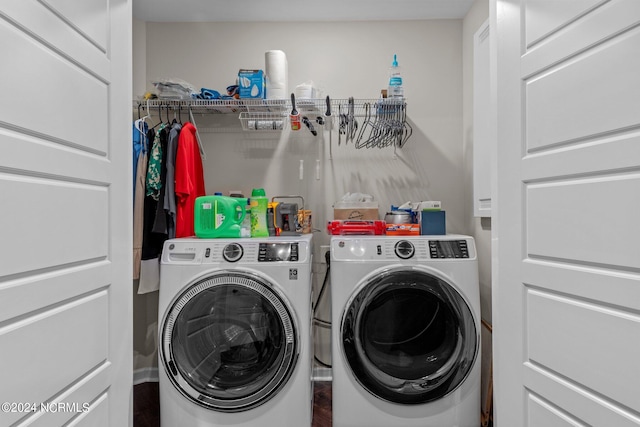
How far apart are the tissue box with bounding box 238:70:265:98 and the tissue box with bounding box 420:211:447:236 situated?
4.05ft

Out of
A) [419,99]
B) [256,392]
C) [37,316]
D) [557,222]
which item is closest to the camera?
[37,316]

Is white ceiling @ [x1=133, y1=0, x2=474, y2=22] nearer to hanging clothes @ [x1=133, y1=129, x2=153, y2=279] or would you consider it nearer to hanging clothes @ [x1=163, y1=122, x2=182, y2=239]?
hanging clothes @ [x1=163, y1=122, x2=182, y2=239]

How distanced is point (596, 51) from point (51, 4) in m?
1.31

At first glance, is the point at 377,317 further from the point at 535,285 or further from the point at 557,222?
the point at 557,222

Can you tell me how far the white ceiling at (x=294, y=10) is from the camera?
94.3 inches

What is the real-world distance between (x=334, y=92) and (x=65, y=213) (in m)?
2.03

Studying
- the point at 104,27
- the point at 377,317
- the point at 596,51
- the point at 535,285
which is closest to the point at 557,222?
the point at 535,285

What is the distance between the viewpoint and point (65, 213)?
92 centimetres

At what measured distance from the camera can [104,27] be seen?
3.60 feet

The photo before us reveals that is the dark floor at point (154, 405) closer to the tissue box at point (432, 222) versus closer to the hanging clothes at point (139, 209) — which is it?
the hanging clothes at point (139, 209)

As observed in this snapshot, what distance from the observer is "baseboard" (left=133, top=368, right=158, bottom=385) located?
2.52 metres

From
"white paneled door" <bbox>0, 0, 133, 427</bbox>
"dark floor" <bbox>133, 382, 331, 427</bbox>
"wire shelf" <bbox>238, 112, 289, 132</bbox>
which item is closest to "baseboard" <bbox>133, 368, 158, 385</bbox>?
"dark floor" <bbox>133, 382, 331, 427</bbox>

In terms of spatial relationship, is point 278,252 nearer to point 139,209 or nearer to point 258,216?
point 258,216

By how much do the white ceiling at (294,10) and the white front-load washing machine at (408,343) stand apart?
170 centimetres
